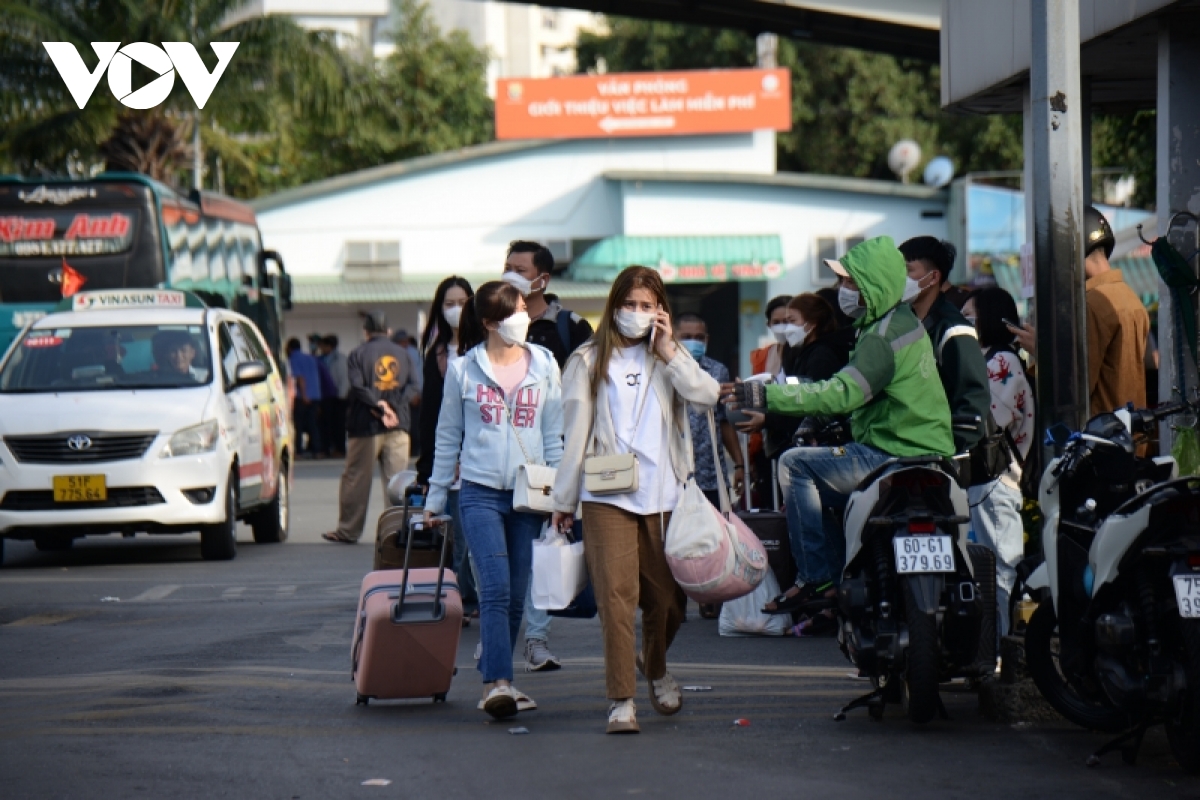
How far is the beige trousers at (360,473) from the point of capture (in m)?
16.6

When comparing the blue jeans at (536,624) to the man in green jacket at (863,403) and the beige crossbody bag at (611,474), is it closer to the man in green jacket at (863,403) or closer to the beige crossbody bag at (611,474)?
the man in green jacket at (863,403)

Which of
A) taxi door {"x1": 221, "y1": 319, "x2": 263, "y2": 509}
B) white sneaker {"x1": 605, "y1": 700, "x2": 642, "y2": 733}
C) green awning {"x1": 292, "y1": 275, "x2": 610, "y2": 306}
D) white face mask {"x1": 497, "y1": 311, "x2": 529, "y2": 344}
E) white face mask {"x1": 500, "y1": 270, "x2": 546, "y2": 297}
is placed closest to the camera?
white sneaker {"x1": 605, "y1": 700, "x2": 642, "y2": 733}

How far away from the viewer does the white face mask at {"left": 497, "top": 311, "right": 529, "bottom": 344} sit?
805 centimetres

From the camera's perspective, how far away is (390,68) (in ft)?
198

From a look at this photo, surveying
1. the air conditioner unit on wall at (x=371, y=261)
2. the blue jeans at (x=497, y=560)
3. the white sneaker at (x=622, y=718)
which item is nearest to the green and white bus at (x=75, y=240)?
the blue jeans at (x=497, y=560)

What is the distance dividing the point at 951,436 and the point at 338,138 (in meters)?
51.0

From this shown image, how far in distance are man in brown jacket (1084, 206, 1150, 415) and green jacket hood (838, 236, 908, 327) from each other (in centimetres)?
192

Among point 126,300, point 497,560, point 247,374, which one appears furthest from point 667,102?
point 497,560

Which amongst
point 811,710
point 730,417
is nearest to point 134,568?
point 730,417

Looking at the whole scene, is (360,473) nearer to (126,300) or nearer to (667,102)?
(126,300)

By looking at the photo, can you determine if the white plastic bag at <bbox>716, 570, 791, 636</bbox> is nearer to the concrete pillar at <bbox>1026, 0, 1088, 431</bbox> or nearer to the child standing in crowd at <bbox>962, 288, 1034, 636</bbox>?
the child standing in crowd at <bbox>962, 288, 1034, 636</bbox>

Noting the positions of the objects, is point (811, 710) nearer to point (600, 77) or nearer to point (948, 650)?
point (948, 650)

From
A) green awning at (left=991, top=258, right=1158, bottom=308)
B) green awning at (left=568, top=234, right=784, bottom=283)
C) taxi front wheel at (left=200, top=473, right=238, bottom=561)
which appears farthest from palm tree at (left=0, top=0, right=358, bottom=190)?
taxi front wheel at (left=200, top=473, right=238, bottom=561)

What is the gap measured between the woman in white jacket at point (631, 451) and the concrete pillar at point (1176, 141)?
3.74 meters
